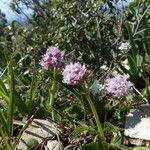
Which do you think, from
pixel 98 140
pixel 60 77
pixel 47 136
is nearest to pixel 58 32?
pixel 60 77

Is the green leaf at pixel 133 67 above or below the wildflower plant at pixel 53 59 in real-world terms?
below

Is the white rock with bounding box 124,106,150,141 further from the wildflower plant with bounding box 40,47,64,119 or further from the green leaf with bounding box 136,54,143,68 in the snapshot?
the wildflower plant with bounding box 40,47,64,119

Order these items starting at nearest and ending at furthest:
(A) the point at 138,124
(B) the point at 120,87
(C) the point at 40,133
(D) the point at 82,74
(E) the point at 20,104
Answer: (D) the point at 82,74, (B) the point at 120,87, (A) the point at 138,124, (C) the point at 40,133, (E) the point at 20,104

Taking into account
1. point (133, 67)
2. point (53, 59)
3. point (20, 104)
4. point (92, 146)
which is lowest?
point (92, 146)

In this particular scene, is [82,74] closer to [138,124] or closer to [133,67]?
[138,124]

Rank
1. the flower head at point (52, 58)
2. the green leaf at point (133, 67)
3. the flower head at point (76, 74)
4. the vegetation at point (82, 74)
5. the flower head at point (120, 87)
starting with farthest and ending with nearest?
the green leaf at point (133, 67) → the flower head at point (52, 58) → the vegetation at point (82, 74) → the flower head at point (120, 87) → the flower head at point (76, 74)

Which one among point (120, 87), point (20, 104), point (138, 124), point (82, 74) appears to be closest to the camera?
point (82, 74)

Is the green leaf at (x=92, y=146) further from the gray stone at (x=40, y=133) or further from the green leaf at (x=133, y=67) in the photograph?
the green leaf at (x=133, y=67)

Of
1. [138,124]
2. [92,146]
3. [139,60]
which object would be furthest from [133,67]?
[92,146]

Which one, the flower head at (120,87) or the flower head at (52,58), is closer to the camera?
the flower head at (120,87)

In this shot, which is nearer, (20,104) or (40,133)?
(40,133)

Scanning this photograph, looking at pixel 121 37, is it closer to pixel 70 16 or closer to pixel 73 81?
pixel 70 16

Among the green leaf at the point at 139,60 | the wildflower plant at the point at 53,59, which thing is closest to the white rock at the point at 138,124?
the green leaf at the point at 139,60
